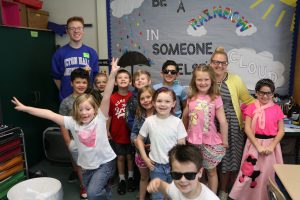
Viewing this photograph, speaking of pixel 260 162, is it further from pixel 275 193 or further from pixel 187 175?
pixel 187 175

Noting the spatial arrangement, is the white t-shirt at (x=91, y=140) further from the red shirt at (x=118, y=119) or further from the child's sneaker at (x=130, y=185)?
the child's sneaker at (x=130, y=185)

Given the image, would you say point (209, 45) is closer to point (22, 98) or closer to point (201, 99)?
point (201, 99)

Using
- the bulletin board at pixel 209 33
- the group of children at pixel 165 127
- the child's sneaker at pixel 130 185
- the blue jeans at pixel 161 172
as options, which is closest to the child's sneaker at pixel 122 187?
the child's sneaker at pixel 130 185

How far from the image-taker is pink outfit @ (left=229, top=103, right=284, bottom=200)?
88.4 inches

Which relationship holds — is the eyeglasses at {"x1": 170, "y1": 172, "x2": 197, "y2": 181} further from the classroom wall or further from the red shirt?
the classroom wall

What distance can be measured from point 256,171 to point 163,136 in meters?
0.89

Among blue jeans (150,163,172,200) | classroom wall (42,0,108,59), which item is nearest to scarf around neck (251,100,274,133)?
blue jeans (150,163,172,200)

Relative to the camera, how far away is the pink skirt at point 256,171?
2244 mm

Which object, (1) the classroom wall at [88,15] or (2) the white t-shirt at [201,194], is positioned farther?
(1) the classroom wall at [88,15]

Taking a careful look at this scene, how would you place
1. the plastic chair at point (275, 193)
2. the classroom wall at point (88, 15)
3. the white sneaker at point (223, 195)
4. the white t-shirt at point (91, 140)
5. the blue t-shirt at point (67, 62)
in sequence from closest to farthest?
the plastic chair at point (275, 193) → the white t-shirt at point (91, 140) → the white sneaker at point (223, 195) → the blue t-shirt at point (67, 62) → the classroom wall at point (88, 15)

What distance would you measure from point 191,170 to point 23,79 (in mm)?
2549

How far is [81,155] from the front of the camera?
2.09 metres

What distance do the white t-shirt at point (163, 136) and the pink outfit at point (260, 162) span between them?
67cm

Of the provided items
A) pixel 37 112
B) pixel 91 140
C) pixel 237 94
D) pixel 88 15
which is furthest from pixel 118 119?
pixel 88 15
